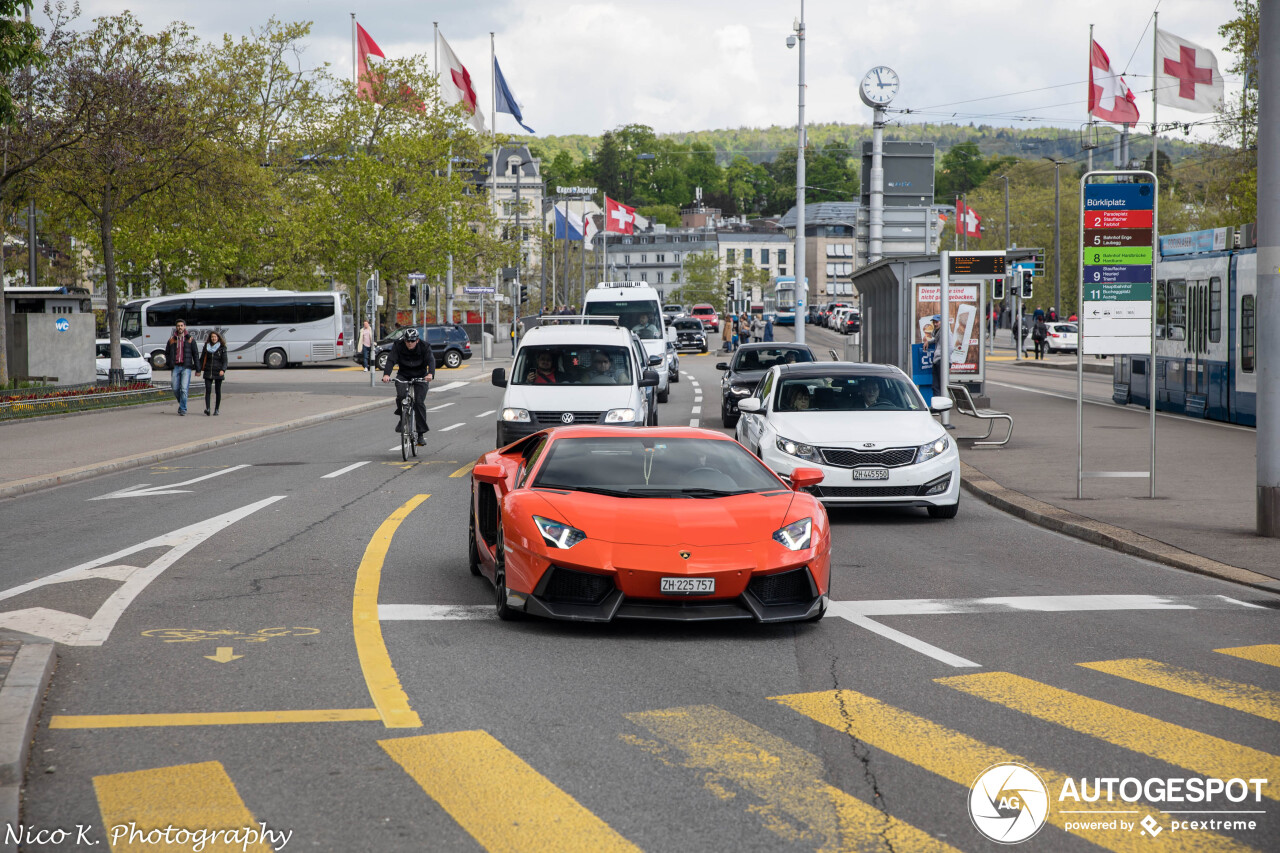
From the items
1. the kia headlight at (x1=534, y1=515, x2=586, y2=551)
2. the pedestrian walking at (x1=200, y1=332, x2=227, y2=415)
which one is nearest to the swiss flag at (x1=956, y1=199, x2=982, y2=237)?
the pedestrian walking at (x1=200, y1=332, x2=227, y2=415)

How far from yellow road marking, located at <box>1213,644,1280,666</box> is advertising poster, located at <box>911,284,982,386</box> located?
18447mm

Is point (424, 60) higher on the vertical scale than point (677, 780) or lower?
higher

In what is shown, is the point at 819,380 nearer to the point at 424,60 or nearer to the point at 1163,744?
the point at 1163,744

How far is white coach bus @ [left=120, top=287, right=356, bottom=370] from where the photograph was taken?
5759 cm

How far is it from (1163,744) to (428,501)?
9537 mm

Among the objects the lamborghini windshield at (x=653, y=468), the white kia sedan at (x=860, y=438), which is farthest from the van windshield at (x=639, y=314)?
the lamborghini windshield at (x=653, y=468)

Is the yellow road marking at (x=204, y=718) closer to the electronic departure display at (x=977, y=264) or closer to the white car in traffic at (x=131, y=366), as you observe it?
the electronic departure display at (x=977, y=264)

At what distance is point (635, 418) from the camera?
54.8 ft

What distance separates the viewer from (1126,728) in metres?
5.57

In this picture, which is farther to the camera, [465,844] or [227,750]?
[227,750]

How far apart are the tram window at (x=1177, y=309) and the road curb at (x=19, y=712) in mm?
23644

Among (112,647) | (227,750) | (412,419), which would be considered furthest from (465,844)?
(412,419)

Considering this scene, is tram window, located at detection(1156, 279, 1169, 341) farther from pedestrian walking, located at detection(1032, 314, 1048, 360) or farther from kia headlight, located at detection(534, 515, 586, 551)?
pedestrian walking, located at detection(1032, 314, 1048, 360)

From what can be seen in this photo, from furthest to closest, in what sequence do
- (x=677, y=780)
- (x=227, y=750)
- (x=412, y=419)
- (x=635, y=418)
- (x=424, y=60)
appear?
(x=424, y=60) < (x=412, y=419) < (x=635, y=418) < (x=227, y=750) < (x=677, y=780)
